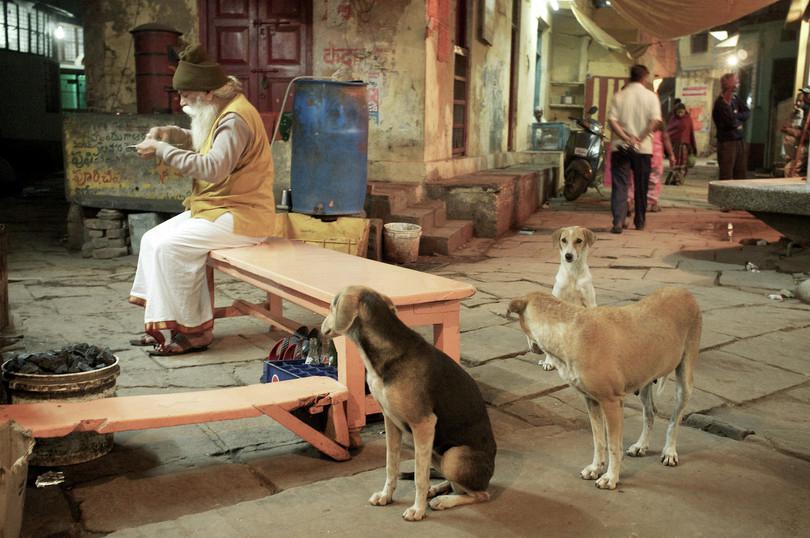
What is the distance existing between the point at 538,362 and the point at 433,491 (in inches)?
78.2

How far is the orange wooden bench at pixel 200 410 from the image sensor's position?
9.45 feet

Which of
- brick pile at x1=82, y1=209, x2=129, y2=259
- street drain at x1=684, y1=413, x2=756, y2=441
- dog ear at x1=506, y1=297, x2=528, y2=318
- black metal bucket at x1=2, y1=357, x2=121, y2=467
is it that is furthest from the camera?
brick pile at x1=82, y1=209, x2=129, y2=259

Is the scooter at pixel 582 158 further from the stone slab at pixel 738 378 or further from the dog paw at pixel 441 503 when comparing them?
the dog paw at pixel 441 503

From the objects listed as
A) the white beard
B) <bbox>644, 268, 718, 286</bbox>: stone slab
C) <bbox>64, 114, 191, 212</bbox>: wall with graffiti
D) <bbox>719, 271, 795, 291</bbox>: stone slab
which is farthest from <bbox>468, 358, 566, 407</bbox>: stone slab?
<bbox>64, 114, 191, 212</bbox>: wall with graffiti

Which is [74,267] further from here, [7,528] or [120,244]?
[7,528]

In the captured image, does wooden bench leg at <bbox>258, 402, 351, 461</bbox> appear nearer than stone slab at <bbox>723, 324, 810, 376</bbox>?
Yes

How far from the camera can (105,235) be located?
26.9ft

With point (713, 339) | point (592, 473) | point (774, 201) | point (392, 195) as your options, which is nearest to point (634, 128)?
point (774, 201)

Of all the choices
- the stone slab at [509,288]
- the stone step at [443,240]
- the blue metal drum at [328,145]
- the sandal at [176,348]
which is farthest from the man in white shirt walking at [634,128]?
the sandal at [176,348]

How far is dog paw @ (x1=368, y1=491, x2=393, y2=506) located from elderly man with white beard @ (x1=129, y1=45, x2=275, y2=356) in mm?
2276

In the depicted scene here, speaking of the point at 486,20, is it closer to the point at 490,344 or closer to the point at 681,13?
the point at 681,13

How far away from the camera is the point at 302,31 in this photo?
396 inches

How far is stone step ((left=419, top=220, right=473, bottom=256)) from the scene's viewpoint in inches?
332

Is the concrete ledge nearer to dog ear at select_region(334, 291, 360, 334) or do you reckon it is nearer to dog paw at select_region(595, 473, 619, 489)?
dog paw at select_region(595, 473, 619, 489)
